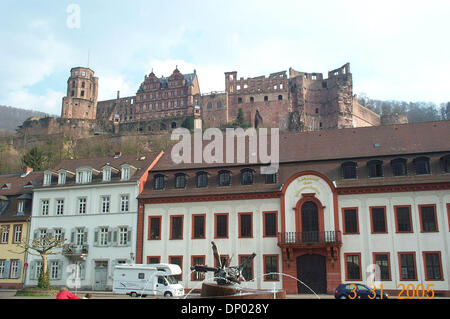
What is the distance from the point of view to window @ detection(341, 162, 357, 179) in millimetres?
36781

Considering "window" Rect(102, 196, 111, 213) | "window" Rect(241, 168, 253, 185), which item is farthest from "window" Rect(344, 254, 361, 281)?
"window" Rect(102, 196, 111, 213)

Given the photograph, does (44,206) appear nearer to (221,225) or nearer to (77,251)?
(77,251)

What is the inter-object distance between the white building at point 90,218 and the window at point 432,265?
74.8 ft

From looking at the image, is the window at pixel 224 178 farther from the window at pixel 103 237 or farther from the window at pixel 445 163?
the window at pixel 445 163

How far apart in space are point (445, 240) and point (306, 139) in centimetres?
1393

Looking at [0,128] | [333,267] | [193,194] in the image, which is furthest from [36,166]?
[0,128]

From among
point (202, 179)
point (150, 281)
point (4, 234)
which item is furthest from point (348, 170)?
point (4, 234)

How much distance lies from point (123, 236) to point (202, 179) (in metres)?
8.41

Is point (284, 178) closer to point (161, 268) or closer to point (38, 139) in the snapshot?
point (161, 268)

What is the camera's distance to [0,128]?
13800 centimetres

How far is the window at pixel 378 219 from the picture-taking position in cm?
3488

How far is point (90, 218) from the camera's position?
139ft
